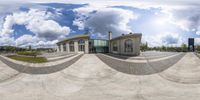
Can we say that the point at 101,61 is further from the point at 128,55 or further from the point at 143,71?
the point at 143,71

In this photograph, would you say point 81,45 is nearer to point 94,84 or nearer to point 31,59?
point 94,84

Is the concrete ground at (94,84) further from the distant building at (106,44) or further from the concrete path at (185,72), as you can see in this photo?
the distant building at (106,44)

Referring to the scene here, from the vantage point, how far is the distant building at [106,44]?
8.97 m

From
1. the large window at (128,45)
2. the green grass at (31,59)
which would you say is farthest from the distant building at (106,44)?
the green grass at (31,59)

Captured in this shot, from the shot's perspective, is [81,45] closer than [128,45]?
No

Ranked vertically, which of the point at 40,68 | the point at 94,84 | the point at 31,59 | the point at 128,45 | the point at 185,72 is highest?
the point at 128,45

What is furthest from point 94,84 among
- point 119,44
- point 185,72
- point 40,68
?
point 185,72

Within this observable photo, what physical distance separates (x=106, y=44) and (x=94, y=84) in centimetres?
182

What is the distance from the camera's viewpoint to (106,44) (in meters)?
9.05

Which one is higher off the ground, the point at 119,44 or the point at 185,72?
the point at 119,44

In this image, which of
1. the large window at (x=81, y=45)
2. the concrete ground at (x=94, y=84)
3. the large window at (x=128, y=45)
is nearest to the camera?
the concrete ground at (x=94, y=84)

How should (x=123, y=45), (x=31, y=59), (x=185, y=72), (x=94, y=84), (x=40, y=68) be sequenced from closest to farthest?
(x=94, y=84), (x=123, y=45), (x=40, y=68), (x=31, y=59), (x=185, y=72)

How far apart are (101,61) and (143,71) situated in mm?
2094

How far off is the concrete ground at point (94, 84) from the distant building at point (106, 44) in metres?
0.58
